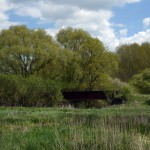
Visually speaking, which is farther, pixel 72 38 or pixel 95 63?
pixel 72 38

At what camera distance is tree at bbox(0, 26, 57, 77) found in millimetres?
45000

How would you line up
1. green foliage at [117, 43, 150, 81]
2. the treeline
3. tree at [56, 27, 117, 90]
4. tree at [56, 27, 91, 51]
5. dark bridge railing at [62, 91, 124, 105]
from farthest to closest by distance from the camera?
1. green foliage at [117, 43, 150, 81]
2. tree at [56, 27, 91, 51]
3. tree at [56, 27, 117, 90]
4. the treeline
5. dark bridge railing at [62, 91, 124, 105]

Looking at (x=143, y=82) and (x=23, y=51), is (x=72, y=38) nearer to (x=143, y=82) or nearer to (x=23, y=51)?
(x=23, y=51)

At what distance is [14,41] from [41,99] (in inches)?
490

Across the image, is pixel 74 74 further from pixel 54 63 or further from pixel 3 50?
pixel 3 50

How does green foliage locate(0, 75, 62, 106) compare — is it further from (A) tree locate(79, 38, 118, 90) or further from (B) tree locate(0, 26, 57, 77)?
(A) tree locate(79, 38, 118, 90)

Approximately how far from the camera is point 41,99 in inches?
1398

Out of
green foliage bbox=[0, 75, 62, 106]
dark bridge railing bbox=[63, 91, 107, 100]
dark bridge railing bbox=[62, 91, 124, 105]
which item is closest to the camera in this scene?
green foliage bbox=[0, 75, 62, 106]

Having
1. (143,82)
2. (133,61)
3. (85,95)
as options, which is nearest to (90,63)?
(143,82)

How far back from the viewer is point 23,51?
44750 mm

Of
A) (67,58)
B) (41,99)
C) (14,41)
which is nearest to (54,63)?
(67,58)

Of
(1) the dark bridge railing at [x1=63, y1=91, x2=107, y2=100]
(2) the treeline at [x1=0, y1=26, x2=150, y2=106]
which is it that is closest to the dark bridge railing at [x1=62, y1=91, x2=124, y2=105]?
(1) the dark bridge railing at [x1=63, y1=91, x2=107, y2=100]

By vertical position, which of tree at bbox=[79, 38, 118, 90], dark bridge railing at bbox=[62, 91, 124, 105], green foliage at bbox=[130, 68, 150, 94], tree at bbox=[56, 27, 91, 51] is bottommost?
dark bridge railing at bbox=[62, 91, 124, 105]

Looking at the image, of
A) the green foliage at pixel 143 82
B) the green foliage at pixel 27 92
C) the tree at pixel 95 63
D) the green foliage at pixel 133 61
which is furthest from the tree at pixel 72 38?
the green foliage at pixel 133 61
